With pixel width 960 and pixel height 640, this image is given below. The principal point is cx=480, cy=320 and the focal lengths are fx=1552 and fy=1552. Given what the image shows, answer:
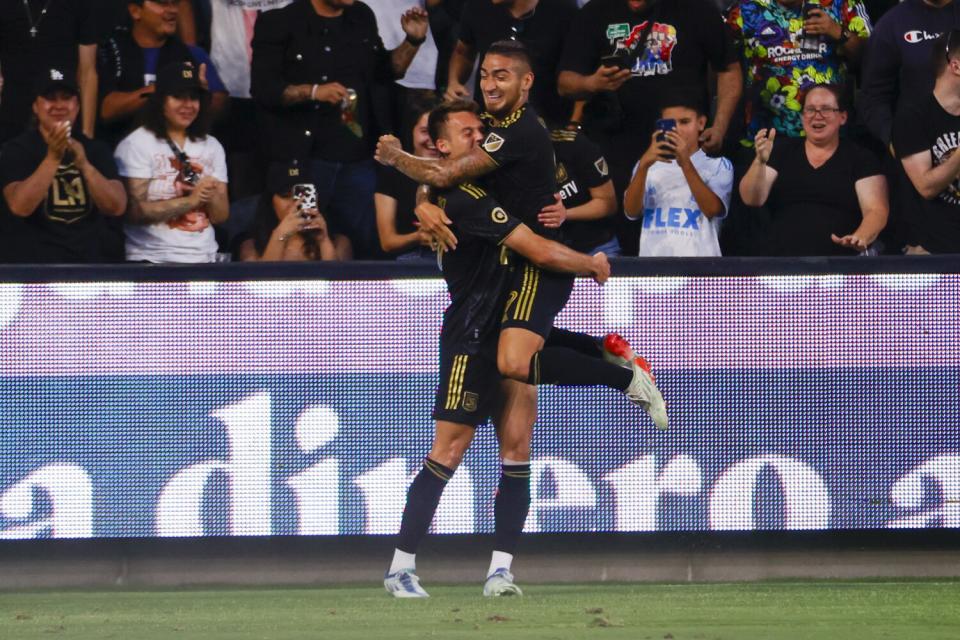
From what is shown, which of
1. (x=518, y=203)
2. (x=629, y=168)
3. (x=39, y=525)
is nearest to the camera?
(x=518, y=203)

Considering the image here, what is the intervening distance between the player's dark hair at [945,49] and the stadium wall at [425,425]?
1.48 m

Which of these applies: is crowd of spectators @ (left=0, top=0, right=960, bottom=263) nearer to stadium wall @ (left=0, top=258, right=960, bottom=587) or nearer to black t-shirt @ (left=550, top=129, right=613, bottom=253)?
black t-shirt @ (left=550, top=129, right=613, bottom=253)

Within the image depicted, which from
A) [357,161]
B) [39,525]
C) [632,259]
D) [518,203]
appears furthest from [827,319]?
[39,525]

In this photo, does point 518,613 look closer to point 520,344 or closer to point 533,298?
point 520,344

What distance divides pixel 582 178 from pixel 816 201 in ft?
4.30

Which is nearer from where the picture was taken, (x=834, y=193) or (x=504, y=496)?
(x=504, y=496)

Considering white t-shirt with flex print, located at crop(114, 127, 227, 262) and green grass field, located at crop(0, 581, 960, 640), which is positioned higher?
white t-shirt with flex print, located at crop(114, 127, 227, 262)

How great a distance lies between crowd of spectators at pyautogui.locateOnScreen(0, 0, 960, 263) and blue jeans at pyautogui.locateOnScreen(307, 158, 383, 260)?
1 centimetres

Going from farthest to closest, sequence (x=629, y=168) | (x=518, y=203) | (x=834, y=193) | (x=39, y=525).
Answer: (x=629, y=168) → (x=834, y=193) → (x=39, y=525) → (x=518, y=203)

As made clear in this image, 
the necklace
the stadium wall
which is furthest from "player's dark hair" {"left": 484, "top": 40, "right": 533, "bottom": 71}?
the necklace

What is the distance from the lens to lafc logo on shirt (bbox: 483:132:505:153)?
6.41m

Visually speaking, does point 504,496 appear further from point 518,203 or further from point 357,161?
point 357,161

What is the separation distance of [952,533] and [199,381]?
380cm

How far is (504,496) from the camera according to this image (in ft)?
22.2
